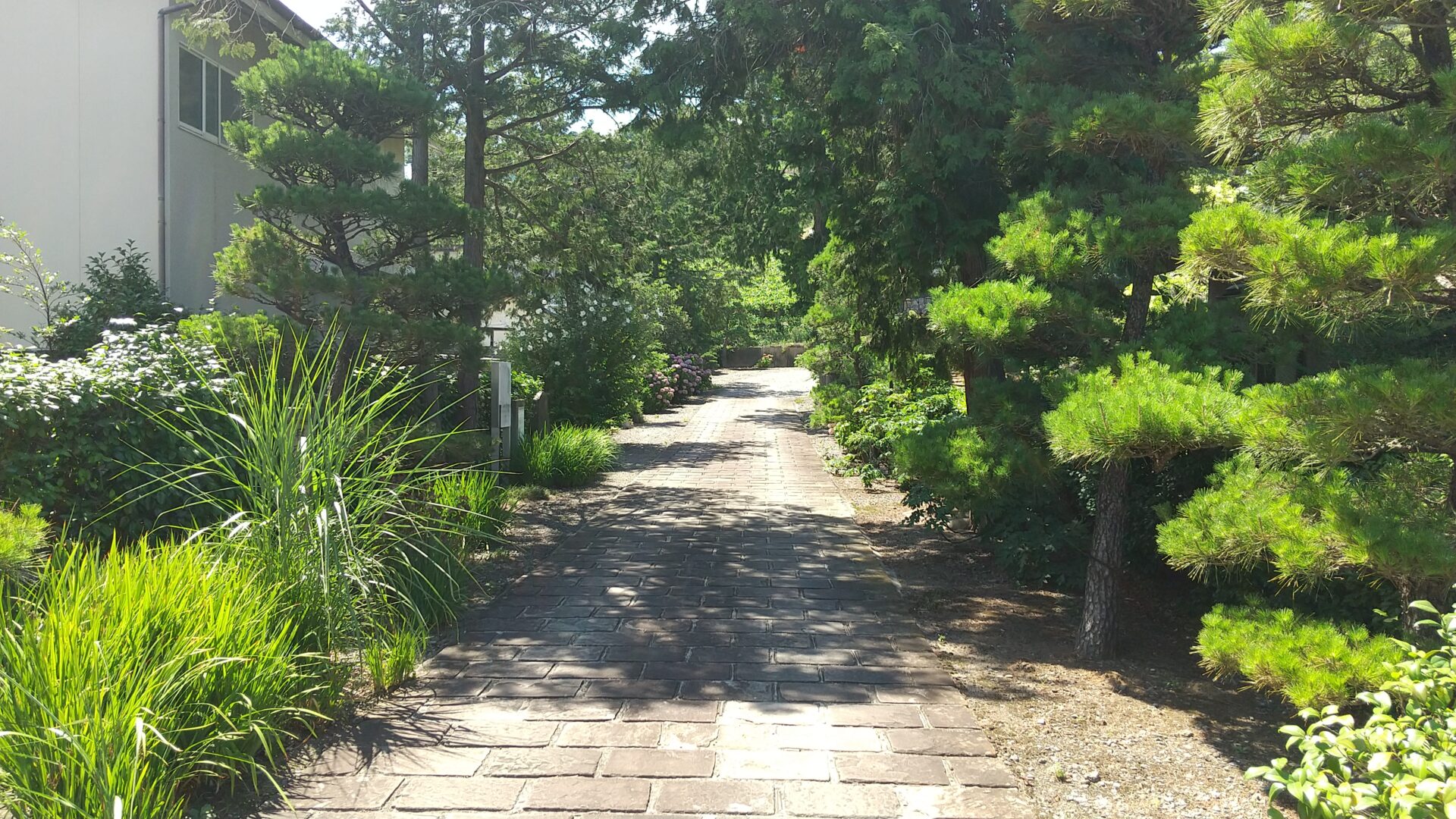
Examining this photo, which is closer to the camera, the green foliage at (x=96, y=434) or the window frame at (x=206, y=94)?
the green foliage at (x=96, y=434)

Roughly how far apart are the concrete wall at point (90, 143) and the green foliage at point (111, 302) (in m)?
0.32

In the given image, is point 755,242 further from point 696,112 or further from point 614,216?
point 696,112

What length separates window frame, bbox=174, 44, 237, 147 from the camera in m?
11.8

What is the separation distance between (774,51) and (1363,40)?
5799 mm

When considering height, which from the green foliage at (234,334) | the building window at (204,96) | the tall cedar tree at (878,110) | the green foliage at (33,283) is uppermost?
the building window at (204,96)

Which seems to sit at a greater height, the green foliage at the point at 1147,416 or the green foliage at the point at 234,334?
the green foliage at the point at 234,334

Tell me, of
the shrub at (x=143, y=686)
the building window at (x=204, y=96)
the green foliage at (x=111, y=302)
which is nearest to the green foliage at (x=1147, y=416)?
the shrub at (x=143, y=686)

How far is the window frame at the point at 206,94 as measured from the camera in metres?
11.8

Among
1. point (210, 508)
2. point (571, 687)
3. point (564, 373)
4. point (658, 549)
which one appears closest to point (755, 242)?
point (564, 373)

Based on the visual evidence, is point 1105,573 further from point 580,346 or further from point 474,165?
point 580,346

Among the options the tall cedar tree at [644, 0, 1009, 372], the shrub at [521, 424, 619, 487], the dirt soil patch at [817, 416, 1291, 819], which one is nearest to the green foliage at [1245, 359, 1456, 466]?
the dirt soil patch at [817, 416, 1291, 819]

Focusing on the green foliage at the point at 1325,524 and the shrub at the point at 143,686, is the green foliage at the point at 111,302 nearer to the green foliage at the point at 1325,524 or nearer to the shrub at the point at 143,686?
the shrub at the point at 143,686

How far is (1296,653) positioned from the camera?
364cm

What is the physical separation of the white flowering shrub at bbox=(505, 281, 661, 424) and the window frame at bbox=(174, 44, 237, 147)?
219 inches
